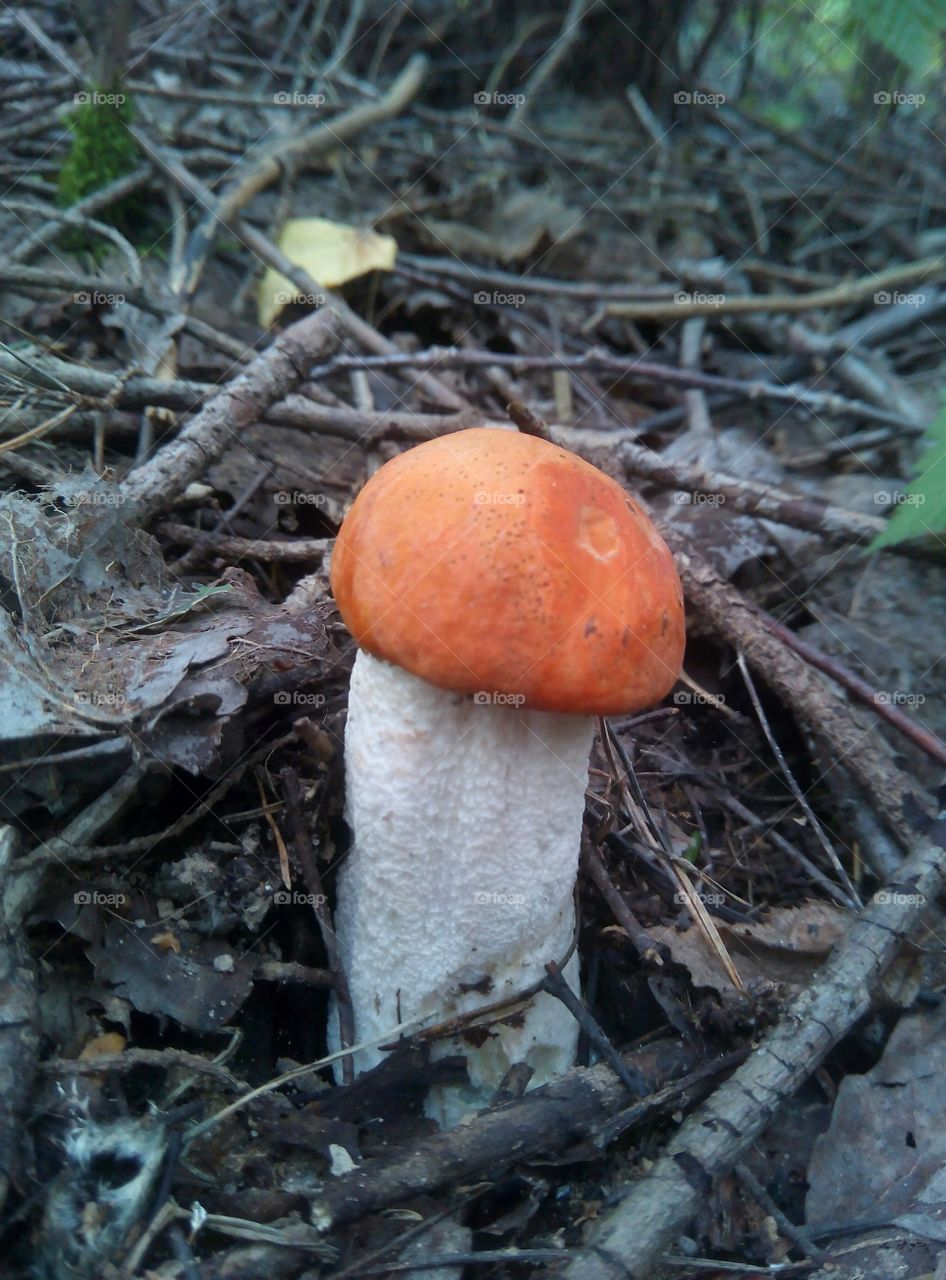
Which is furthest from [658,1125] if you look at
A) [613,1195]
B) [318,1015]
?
[318,1015]

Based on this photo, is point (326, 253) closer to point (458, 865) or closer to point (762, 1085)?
point (458, 865)

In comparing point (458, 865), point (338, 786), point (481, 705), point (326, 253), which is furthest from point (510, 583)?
point (326, 253)

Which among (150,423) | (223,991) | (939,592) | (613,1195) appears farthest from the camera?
(939,592)

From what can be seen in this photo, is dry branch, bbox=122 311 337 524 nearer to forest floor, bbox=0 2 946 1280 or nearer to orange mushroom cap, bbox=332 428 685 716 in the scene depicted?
forest floor, bbox=0 2 946 1280

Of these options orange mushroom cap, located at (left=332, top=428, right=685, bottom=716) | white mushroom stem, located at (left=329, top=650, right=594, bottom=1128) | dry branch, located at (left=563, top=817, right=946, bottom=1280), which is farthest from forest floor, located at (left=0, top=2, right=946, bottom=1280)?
orange mushroom cap, located at (left=332, top=428, right=685, bottom=716)

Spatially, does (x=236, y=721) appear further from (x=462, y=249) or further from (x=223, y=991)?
(x=462, y=249)

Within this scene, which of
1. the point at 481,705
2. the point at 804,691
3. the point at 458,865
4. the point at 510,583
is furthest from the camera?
the point at 804,691
